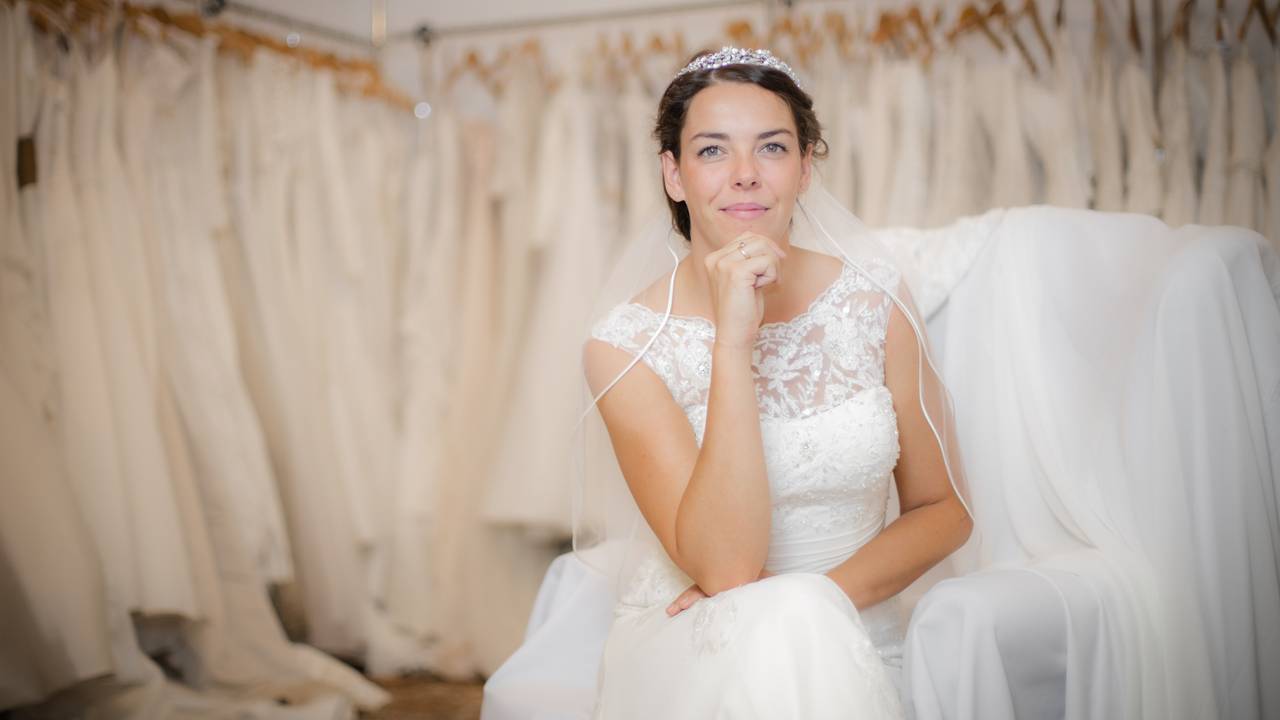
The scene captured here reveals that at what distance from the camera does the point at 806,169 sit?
171 centimetres

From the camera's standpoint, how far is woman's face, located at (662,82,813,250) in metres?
1.57

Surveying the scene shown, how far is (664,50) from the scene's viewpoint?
305cm

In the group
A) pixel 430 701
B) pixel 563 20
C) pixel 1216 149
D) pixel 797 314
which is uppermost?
pixel 563 20

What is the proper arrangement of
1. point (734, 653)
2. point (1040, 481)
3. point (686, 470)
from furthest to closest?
point (1040, 481)
point (686, 470)
point (734, 653)

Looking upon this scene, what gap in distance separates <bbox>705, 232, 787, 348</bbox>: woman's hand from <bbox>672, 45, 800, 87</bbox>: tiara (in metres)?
0.31

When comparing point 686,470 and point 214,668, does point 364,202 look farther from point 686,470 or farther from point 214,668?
point 686,470

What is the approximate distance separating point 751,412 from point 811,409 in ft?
0.77

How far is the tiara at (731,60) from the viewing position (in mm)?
1635

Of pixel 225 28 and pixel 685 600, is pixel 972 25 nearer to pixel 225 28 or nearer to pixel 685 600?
pixel 685 600

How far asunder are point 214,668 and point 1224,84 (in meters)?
2.72

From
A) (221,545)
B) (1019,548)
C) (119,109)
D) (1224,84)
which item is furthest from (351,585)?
(1224,84)

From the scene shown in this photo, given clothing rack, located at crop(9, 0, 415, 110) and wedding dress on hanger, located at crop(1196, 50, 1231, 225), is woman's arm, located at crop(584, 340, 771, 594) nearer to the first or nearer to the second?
wedding dress on hanger, located at crop(1196, 50, 1231, 225)

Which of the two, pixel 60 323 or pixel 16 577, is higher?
pixel 60 323

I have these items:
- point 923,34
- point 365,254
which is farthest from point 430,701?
point 923,34
